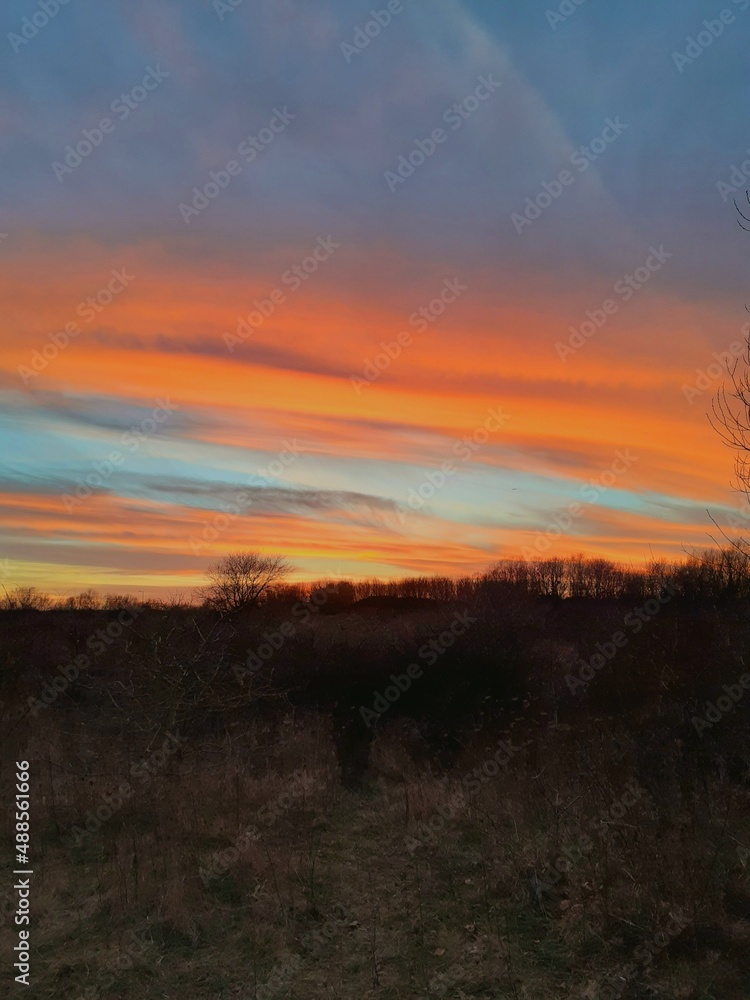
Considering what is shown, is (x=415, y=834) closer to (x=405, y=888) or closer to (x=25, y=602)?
(x=405, y=888)

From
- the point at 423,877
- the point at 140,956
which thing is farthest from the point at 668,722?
the point at 140,956

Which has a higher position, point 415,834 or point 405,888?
point 415,834

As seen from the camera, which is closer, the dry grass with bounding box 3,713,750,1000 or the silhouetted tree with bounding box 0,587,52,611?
the dry grass with bounding box 3,713,750,1000

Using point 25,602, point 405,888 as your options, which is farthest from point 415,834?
point 25,602

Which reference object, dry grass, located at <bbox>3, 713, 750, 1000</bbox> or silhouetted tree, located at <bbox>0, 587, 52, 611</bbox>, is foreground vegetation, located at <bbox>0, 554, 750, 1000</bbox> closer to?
dry grass, located at <bbox>3, 713, 750, 1000</bbox>

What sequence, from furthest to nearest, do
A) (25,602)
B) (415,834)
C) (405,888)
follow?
1. (25,602)
2. (415,834)
3. (405,888)

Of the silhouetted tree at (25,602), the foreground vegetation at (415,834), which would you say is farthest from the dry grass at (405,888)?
the silhouetted tree at (25,602)

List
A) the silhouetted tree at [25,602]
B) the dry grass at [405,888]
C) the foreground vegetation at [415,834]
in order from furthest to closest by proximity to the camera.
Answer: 1. the silhouetted tree at [25,602]
2. the foreground vegetation at [415,834]
3. the dry grass at [405,888]

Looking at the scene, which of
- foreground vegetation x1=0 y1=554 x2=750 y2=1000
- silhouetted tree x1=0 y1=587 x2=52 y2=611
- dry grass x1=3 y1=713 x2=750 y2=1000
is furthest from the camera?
silhouetted tree x1=0 y1=587 x2=52 y2=611

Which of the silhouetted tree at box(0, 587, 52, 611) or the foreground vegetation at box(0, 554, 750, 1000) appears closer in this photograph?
the foreground vegetation at box(0, 554, 750, 1000)

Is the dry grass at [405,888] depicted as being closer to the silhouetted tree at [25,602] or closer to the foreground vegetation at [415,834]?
the foreground vegetation at [415,834]

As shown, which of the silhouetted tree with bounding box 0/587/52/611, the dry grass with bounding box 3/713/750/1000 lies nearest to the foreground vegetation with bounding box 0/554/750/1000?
the dry grass with bounding box 3/713/750/1000

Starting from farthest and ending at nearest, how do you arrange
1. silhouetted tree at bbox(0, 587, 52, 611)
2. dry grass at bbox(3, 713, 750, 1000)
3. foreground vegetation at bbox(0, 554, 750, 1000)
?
1. silhouetted tree at bbox(0, 587, 52, 611)
2. foreground vegetation at bbox(0, 554, 750, 1000)
3. dry grass at bbox(3, 713, 750, 1000)

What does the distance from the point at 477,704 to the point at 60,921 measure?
960 cm
